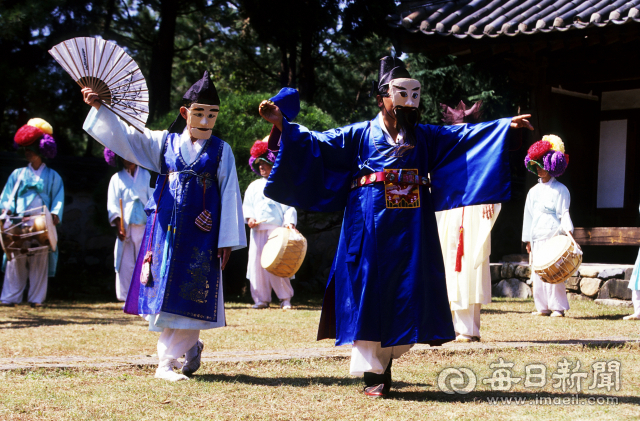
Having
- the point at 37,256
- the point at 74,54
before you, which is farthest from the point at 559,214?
the point at 37,256

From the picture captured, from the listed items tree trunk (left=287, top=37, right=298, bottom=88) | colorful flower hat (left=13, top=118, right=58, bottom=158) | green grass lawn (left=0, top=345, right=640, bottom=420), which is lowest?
green grass lawn (left=0, top=345, right=640, bottom=420)

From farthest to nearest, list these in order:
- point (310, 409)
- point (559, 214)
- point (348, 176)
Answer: point (559, 214) < point (348, 176) < point (310, 409)

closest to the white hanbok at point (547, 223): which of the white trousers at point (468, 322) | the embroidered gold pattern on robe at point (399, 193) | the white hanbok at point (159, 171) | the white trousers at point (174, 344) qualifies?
the white trousers at point (468, 322)

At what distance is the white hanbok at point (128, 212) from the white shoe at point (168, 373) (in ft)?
15.5

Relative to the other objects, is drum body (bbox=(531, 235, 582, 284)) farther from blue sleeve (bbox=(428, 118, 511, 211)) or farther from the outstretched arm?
the outstretched arm

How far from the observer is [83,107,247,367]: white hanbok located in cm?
419

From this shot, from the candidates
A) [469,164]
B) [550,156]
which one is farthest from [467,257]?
[469,164]

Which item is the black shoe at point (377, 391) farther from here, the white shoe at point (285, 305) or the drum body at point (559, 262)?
the white shoe at point (285, 305)

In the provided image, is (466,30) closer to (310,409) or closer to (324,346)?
(324,346)

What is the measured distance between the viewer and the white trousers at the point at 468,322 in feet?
19.3

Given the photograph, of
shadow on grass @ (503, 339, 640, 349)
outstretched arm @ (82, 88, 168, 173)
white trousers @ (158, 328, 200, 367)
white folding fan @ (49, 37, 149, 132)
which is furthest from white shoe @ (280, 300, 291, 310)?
white folding fan @ (49, 37, 149, 132)

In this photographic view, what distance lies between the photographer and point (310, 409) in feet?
11.4

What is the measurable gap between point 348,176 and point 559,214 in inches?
162

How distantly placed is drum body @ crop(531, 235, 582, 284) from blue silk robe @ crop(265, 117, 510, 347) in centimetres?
281
